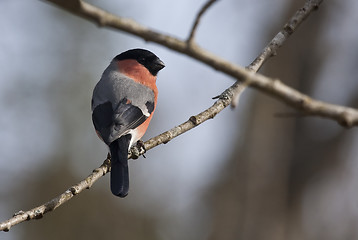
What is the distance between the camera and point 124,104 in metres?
4.30

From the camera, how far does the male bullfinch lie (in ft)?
12.1

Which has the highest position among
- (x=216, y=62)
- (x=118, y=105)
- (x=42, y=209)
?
(x=118, y=105)

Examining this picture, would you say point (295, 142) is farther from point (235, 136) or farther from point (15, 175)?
point (15, 175)

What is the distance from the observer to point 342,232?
8.90 metres

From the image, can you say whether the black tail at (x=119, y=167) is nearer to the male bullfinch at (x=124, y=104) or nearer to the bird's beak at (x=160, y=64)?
the male bullfinch at (x=124, y=104)

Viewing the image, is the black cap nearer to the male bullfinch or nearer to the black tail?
the male bullfinch

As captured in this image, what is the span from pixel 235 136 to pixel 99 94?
23.7ft

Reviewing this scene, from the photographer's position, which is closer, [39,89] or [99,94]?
[99,94]

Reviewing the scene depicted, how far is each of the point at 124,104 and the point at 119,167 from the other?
795mm

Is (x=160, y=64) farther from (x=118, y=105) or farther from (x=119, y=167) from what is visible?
(x=119, y=167)

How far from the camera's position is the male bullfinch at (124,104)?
370 cm

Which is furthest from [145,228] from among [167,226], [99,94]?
[99,94]

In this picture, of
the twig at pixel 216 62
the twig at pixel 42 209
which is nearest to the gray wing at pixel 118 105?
the twig at pixel 42 209

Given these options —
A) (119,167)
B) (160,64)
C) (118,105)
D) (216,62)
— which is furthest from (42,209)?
(160,64)
